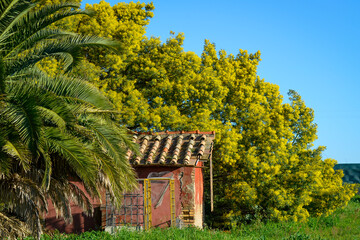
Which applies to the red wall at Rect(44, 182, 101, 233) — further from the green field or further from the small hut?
the green field

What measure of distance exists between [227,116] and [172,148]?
22.0ft

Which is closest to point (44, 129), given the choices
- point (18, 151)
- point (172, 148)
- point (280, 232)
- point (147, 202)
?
point (18, 151)

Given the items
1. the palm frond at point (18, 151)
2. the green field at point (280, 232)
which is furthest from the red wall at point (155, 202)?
the palm frond at point (18, 151)

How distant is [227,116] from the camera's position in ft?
68.4

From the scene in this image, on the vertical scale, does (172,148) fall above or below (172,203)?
above

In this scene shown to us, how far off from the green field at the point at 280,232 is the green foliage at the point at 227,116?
0.89 metres

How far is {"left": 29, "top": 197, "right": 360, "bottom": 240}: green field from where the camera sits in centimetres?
1145

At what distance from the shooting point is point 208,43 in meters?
22.5

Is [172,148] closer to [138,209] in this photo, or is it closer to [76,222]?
[138,209]

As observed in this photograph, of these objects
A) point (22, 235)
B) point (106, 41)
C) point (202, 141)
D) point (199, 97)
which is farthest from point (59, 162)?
point (199, 97)

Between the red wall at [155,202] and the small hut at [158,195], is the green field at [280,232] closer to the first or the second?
the small hut at [158,195]

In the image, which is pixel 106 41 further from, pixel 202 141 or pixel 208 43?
pixel 208 43

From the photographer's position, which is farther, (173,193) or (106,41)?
(173,193)

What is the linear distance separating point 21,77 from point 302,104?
14.3m
